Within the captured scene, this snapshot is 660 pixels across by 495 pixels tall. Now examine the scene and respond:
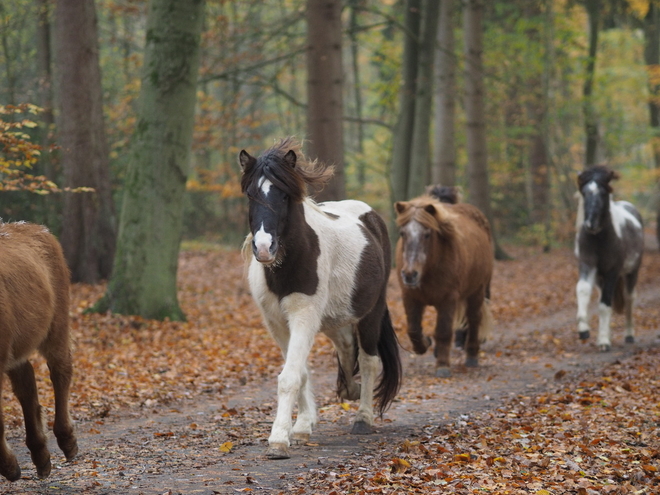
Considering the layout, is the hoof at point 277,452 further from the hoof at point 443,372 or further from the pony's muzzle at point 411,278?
the hoof at point 443,372

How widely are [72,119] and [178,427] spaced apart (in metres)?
9.68

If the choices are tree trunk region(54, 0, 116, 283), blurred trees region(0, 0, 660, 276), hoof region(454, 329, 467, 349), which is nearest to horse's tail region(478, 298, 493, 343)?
hoof region(454, 329, 467, 349)

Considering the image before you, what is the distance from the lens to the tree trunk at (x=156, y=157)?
38.4 feet

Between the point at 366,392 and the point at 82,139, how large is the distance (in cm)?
1023

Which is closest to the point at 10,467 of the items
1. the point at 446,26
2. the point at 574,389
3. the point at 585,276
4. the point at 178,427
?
the point at 178,427

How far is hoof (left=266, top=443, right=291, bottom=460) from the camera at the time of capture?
5.27 meters

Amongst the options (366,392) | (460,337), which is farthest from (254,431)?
(460,337)

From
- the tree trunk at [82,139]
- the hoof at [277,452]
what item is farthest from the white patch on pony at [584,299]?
the tree trunk at [82,139]

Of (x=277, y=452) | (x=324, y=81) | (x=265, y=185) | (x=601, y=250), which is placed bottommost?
(x=277, y=452)

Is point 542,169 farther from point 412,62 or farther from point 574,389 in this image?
point 574,389

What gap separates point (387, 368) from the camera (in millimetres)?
7000

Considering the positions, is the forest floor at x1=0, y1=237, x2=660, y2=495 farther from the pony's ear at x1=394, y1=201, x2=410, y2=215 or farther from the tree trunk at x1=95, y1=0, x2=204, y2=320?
the pony's ear at x1=394, y1=201, x2=410, y2=215

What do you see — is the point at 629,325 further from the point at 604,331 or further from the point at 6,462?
the point at 6,462

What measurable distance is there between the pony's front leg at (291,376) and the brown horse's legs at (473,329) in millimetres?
4638
